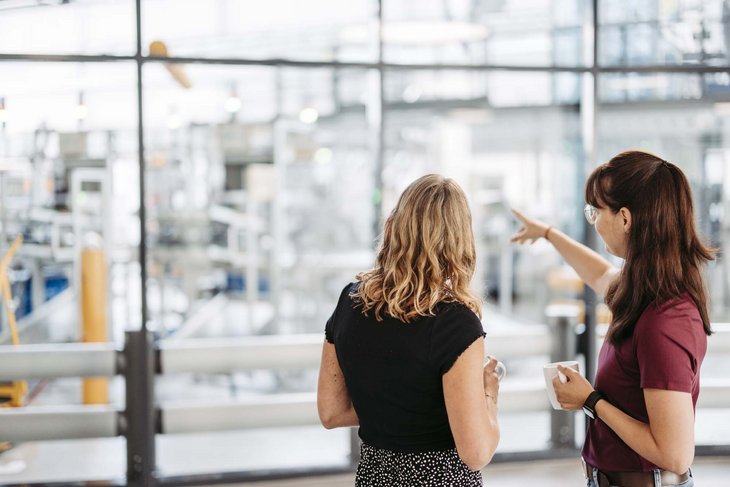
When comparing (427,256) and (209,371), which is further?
(209,371)

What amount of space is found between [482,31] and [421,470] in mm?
4759

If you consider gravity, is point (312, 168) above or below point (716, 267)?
above

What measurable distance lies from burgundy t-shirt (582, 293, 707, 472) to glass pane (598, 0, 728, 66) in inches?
123

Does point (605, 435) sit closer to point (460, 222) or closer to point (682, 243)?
point (682, 243)

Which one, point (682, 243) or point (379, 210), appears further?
point (379, 210)

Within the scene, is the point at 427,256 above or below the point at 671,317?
above

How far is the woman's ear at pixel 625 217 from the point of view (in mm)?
1663

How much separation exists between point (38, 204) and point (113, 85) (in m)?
1.22

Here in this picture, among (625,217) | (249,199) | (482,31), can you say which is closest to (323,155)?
(249,199)

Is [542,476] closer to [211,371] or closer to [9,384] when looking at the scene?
[211,371]

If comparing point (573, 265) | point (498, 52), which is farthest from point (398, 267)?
point (498, 52)

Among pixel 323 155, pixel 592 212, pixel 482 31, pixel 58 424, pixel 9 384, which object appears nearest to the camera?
pixel 592 212

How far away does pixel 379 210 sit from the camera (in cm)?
425

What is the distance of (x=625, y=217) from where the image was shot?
65.7 inches
